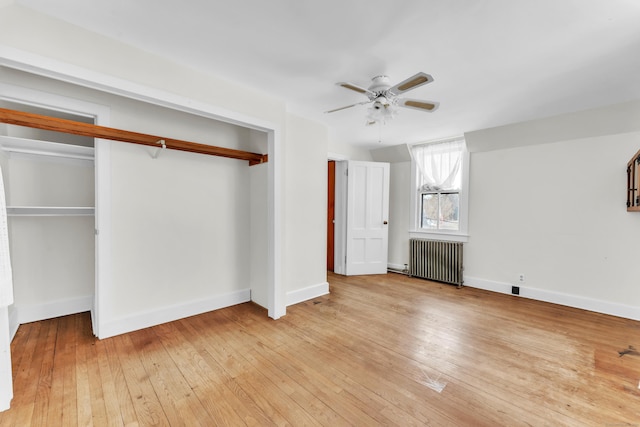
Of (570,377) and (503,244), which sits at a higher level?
(503,244)

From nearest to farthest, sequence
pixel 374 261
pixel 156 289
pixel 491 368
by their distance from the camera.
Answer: pixel 491 368
pixel 156 289
pixel 374 261

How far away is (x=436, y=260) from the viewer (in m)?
4.72

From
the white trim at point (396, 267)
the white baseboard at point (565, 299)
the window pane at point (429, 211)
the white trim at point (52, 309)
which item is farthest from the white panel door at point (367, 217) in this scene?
the white trim at point (52, 309)

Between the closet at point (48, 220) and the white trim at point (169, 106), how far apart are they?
2.56ft

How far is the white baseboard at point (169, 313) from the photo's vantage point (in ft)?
8.43

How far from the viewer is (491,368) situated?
2.17 metres

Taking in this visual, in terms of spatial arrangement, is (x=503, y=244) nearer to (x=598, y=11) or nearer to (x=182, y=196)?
(x=598, y=11)

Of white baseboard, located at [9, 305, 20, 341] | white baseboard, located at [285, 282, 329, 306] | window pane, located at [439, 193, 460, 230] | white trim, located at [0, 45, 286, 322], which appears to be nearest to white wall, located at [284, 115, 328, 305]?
white baseboard, located at [285, 282, 329, 306]

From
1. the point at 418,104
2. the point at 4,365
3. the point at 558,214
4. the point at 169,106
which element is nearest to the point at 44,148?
the point at 169,106

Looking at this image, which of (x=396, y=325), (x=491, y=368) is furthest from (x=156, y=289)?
(x=491, y=368)

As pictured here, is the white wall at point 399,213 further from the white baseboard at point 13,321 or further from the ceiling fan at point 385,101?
the white baseboard at point 13,321

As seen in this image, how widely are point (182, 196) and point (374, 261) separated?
357 centimetres

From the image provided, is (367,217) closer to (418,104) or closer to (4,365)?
(418,104)

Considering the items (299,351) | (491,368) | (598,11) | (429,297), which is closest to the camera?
(598,11)
